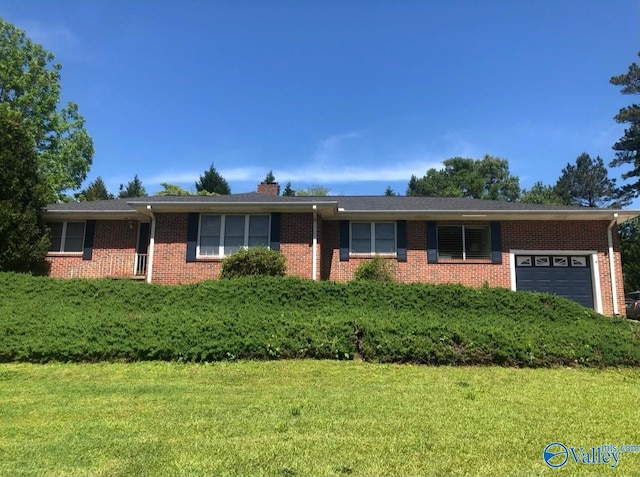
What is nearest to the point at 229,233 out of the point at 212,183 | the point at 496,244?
the point at 496,244

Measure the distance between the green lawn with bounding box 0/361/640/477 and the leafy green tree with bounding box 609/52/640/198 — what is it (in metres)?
36.1

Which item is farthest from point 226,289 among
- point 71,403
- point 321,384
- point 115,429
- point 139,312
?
point 115,429

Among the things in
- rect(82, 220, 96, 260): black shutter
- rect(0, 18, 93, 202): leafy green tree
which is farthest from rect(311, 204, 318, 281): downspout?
rect(0, 18, 93, 202): leafy green tree

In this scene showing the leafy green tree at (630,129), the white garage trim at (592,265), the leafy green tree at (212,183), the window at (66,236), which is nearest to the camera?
the white garage trim at (592,265)

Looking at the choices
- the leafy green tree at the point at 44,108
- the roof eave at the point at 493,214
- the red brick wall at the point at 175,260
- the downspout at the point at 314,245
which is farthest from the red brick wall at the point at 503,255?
the leafy green tree at the point at 44,108

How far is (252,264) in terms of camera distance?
13.0 meters

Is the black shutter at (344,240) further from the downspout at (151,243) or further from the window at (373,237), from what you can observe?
the downspout at (151,243)

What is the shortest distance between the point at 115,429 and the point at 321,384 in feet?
9.67

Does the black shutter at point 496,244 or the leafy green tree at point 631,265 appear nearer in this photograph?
the black shutter at point 496,244

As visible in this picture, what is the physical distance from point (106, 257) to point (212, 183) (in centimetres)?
2982

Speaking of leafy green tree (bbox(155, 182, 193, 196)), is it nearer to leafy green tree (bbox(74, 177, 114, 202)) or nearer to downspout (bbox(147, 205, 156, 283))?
leafy green tree (bbox(74, 177, 114, 202))

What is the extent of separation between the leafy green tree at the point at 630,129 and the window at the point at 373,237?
31.5 meters

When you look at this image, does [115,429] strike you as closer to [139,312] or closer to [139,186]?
[139,312]

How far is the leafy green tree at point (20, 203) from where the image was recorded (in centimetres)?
1345
